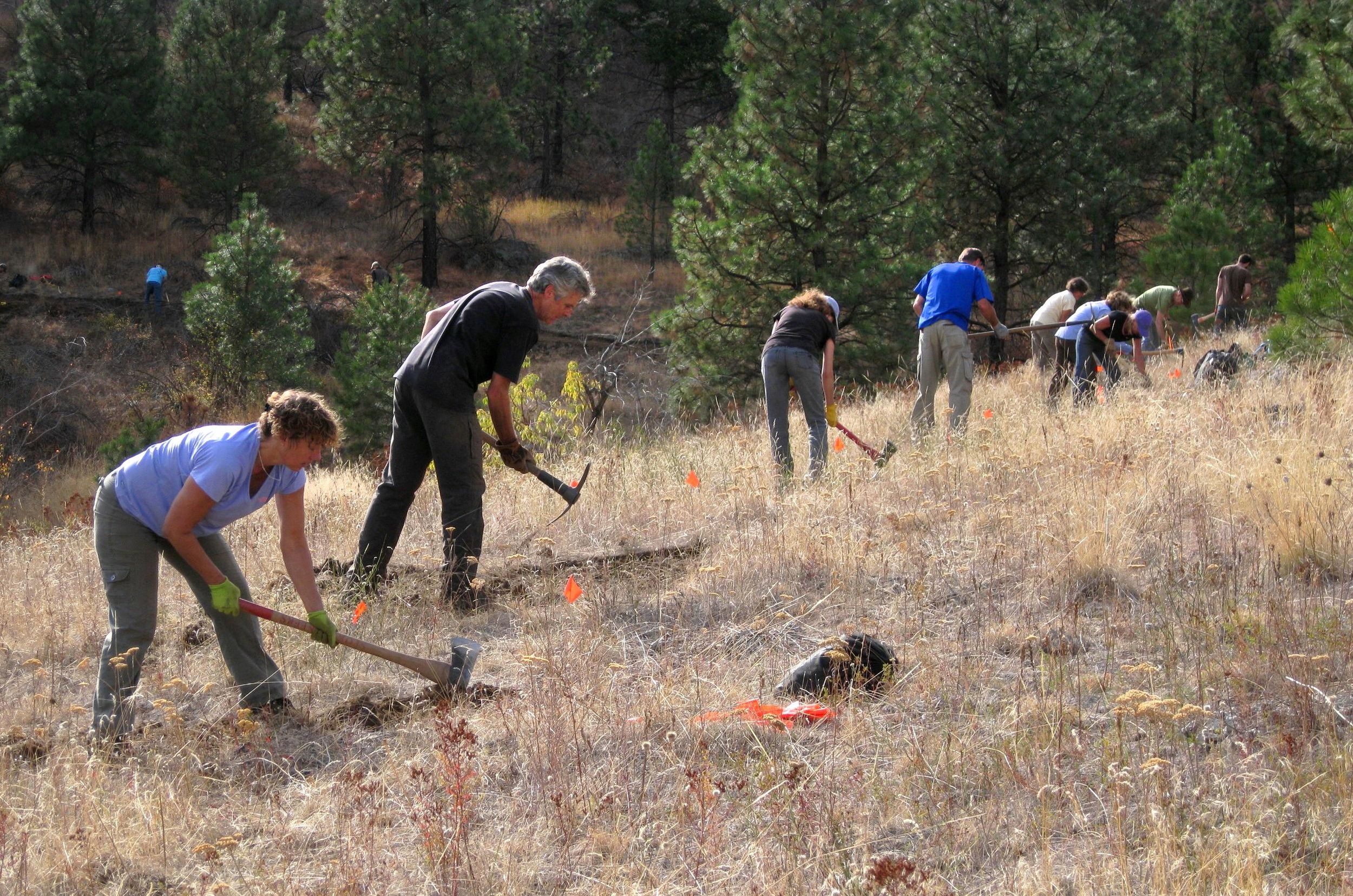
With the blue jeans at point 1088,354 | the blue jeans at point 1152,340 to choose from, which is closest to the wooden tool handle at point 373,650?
the blue jeans at point 1088,354

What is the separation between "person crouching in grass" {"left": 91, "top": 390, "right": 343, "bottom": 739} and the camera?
415 centimetres

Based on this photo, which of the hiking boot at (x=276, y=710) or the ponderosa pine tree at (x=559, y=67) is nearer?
the hiking boot at (x=276, y=710)

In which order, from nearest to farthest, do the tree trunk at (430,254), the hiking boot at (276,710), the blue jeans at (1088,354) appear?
the hiking boot at (276,710)
the blue jeans at (1088,354)
the tree trunk at (430,254)

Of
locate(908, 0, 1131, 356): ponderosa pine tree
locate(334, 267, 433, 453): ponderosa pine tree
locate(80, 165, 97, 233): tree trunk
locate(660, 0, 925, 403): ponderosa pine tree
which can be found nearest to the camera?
locate(660, 0, 925, 403): ponderosa pine tree

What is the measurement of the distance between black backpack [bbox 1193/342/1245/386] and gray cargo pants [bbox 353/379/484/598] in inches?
266

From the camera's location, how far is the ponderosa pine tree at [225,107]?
26406 mm

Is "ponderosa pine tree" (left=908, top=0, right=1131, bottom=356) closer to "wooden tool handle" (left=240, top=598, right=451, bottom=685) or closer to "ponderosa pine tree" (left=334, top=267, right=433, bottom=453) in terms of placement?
"ponderosa pine tree" (left=334, top=267, right=433, bottom=453)

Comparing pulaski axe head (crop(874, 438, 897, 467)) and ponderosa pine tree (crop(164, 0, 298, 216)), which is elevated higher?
ponderosa pine tree (crop(164, 0, 298, 216))

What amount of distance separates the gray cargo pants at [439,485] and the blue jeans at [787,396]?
2.62m

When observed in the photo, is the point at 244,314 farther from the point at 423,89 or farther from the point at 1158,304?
the point at 1158,304

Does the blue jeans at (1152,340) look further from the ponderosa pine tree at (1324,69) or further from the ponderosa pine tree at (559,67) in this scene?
the ponderosa pine tree at (559,67)

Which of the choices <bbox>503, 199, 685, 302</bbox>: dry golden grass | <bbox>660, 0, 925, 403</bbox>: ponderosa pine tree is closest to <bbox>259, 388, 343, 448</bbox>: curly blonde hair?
<bbox>660, 0, 925, 403</bbox>: ponderosa pine tree

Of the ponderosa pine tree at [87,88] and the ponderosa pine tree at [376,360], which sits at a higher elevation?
the ponderosa pine tree at [87,88]

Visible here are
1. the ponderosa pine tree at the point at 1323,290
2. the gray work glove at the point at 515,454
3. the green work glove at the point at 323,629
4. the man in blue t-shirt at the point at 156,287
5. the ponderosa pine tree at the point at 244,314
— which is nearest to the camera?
the green work glove at the point at 323,629
